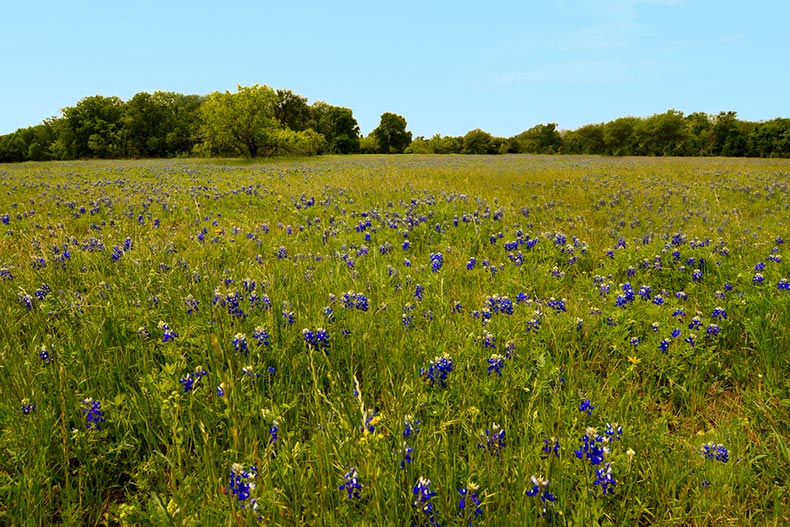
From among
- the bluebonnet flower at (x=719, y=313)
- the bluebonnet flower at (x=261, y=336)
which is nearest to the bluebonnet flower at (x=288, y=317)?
the bluebonnet flower at (x=261, y=336)

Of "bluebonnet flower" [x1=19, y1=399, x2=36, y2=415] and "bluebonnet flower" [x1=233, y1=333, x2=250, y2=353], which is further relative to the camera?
"bluebonnet flower" [x1=233, y1=333, x2=250, y2=353]

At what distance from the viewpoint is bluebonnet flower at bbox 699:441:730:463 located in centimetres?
187

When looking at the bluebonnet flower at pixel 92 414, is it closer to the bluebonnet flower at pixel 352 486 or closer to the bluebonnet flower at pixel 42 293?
the bluebonnet flower at pixel 352 486

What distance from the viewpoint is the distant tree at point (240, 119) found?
3172 centimetres

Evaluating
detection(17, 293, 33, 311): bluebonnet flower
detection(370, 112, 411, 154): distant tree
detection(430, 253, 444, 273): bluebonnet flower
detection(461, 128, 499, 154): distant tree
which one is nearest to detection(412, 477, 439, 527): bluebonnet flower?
detection(430, 253, 444, 273): bluebonnet flower

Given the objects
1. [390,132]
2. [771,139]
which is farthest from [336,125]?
[771,139]

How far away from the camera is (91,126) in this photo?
6375 cm

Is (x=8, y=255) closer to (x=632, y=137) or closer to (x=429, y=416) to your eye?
(x=429, y=416)

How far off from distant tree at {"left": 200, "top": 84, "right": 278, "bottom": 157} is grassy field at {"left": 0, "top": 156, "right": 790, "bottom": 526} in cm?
3035

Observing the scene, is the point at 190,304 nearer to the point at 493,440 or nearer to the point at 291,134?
the point at 493,440

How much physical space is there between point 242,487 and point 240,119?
35.0 metres

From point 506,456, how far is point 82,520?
1.93 m

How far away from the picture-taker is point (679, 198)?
9.23 m

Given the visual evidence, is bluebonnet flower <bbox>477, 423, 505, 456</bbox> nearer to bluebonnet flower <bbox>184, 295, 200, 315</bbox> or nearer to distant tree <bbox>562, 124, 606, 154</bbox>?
bluebonnet flower <bbox>184, 295, 200, 315</bbox>
